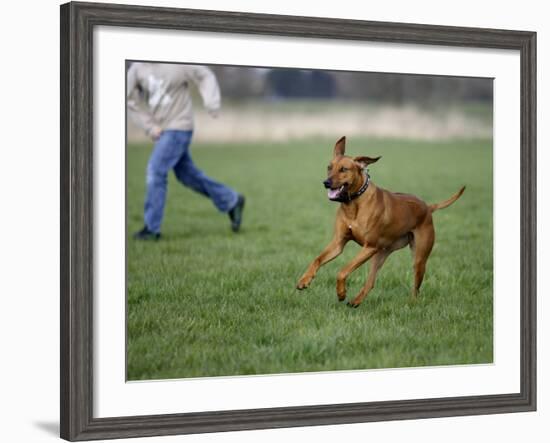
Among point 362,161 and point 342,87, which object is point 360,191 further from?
point 342,87

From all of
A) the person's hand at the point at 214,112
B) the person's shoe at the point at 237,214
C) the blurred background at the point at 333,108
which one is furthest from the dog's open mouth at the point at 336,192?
the blurred background at the point at 333,108

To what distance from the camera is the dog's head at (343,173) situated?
6262mm

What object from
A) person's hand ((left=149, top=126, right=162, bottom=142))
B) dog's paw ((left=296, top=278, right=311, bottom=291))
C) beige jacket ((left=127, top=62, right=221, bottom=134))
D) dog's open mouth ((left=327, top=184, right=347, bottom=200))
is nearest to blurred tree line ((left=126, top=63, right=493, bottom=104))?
beige jacket ((left=127, top=62, right=221, bottom=134))

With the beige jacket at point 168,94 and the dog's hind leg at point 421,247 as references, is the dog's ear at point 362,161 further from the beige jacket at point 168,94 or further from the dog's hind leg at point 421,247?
the beige jacket at point 168,94

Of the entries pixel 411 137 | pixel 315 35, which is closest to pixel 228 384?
pixel 315 35

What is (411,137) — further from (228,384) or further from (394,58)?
(228,384)

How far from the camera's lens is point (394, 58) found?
625cm

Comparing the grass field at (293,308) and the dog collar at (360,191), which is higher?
the dog collar at (360,191)

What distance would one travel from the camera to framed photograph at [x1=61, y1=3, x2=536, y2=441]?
5473 millimetres

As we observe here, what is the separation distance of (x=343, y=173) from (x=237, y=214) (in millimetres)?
3827

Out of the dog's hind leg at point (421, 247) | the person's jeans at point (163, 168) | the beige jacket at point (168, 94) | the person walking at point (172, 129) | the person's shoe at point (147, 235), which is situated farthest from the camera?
the person's shoe at point (147, 235)

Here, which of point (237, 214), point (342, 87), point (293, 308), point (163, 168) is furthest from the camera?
point (342, 87)

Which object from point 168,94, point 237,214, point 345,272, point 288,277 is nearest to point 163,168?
point 168,94

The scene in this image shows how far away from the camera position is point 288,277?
7.11 m
